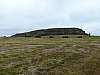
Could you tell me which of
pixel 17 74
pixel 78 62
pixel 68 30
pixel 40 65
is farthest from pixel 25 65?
pixel 68 30

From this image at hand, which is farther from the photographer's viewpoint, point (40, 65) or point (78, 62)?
point (78, 62)

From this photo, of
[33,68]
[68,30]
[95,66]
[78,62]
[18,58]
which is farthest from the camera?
[68,30]

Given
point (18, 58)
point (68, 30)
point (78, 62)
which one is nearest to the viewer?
point (78, 62)

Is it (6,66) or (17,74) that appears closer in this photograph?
(17,74)

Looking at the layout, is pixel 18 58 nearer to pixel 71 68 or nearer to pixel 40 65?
pixel 40 65

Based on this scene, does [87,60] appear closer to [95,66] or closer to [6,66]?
[95,66]

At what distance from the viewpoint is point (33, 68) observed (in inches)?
1152

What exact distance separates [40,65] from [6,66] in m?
3.72

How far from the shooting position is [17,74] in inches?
1059

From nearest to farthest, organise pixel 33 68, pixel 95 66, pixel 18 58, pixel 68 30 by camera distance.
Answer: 1. pixel 33 68
2. pixel 95 66
3. pixel 18 58
4. pixel 68 30

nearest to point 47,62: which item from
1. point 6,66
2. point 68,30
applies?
point 6,66

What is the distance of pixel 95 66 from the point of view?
105 ft

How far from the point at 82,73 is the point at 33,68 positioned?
5128mm

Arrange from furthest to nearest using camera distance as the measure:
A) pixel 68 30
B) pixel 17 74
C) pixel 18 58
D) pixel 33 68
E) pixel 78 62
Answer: pixel 68 30
pixel 18 58
pixel 78 62
pixel 33 68
pixel 17 74
